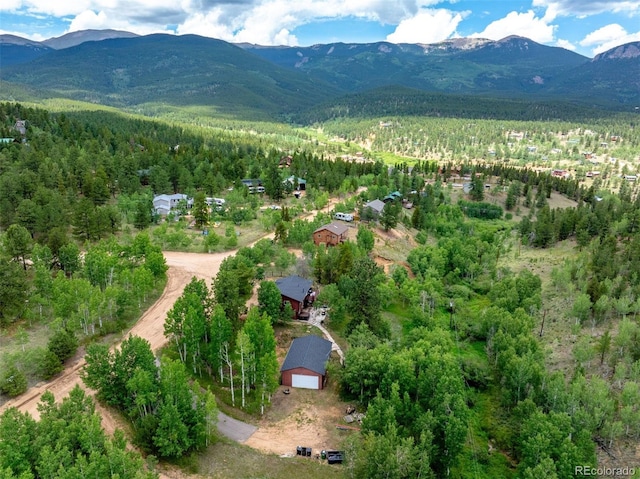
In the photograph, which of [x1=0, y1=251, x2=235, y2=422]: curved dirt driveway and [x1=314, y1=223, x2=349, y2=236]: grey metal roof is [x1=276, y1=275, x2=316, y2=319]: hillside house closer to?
[x1=0, y1=251, x2=235, y2=422]: curved dirt driveway

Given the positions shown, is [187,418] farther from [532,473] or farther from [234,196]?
[234,196]

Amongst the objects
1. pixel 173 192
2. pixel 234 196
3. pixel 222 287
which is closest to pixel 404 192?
pixel 234 196

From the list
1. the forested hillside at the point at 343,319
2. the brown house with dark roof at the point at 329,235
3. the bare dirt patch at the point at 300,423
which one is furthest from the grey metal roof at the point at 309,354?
the brown house with dark roof at the point at 329,235

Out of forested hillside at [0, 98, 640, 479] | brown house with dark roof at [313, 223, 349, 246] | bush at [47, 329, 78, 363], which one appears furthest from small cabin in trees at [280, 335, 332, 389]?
brown house with dark roof at [313, 223, 349, 246]

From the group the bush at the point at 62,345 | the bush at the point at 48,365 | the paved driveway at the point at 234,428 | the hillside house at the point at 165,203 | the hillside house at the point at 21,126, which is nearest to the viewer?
the paved driveway at the point at 234,428

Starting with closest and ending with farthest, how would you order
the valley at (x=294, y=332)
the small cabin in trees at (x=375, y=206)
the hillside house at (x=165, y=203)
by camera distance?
1. the valley at (x=294, y=332)
2. the small cabin in trees at (x=375, y=206)
3. the hillside house at (x=165, y=203)

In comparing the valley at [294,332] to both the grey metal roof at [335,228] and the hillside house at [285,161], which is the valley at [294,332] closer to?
the grey metal roof at [335,228]
